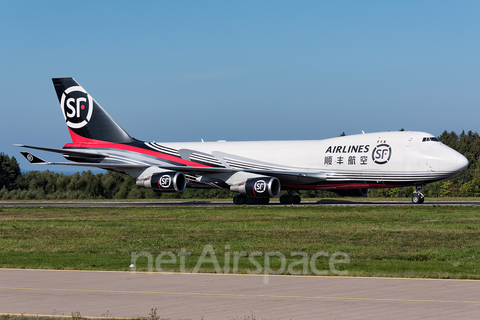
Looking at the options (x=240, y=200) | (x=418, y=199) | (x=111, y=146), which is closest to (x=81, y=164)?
(x=111, y=146)

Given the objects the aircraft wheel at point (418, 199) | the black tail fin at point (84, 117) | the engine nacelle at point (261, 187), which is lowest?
the aircraft wheel at point (418, 199)

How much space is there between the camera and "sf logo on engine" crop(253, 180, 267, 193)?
38.7 meters

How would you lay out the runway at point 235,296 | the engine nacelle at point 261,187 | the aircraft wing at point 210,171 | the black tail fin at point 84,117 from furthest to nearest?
the black tail fin at point 84,117
the aircraft wing at point 210,171
the engine nacelle at point 261,187
the runway at point 235,296

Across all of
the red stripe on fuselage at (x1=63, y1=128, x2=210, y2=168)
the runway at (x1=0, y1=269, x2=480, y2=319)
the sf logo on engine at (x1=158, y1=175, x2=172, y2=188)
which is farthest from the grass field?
the red stripe on fuselage at (x1=63, y1=128, x2=210, y2=168)

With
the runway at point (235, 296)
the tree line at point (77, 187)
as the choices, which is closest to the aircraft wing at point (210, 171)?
the tree line at point (77, 187)

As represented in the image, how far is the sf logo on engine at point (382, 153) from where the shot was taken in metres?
37.0

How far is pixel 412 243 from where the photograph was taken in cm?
1911

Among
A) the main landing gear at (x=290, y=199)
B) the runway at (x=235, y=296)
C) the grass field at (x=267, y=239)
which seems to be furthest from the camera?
the main landing gear at (x=290, y=199)

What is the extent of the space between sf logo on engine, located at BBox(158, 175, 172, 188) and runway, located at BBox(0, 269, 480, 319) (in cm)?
2800

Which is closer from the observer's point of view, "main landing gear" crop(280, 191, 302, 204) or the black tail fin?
"main landing gear" crop(280, 191, 302, 204)

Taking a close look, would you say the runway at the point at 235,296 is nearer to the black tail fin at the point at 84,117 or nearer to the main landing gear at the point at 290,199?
the main landing gear at the point at 290,199

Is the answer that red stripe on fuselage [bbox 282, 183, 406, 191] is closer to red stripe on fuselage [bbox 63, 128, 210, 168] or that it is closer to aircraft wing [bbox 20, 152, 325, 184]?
aircraft wing [bbox 20, 152, 325, 184]

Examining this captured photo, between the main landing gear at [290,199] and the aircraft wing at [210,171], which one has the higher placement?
the aircraft wing at [210,171]

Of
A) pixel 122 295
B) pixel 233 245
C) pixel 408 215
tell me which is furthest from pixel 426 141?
pixel 122 295
